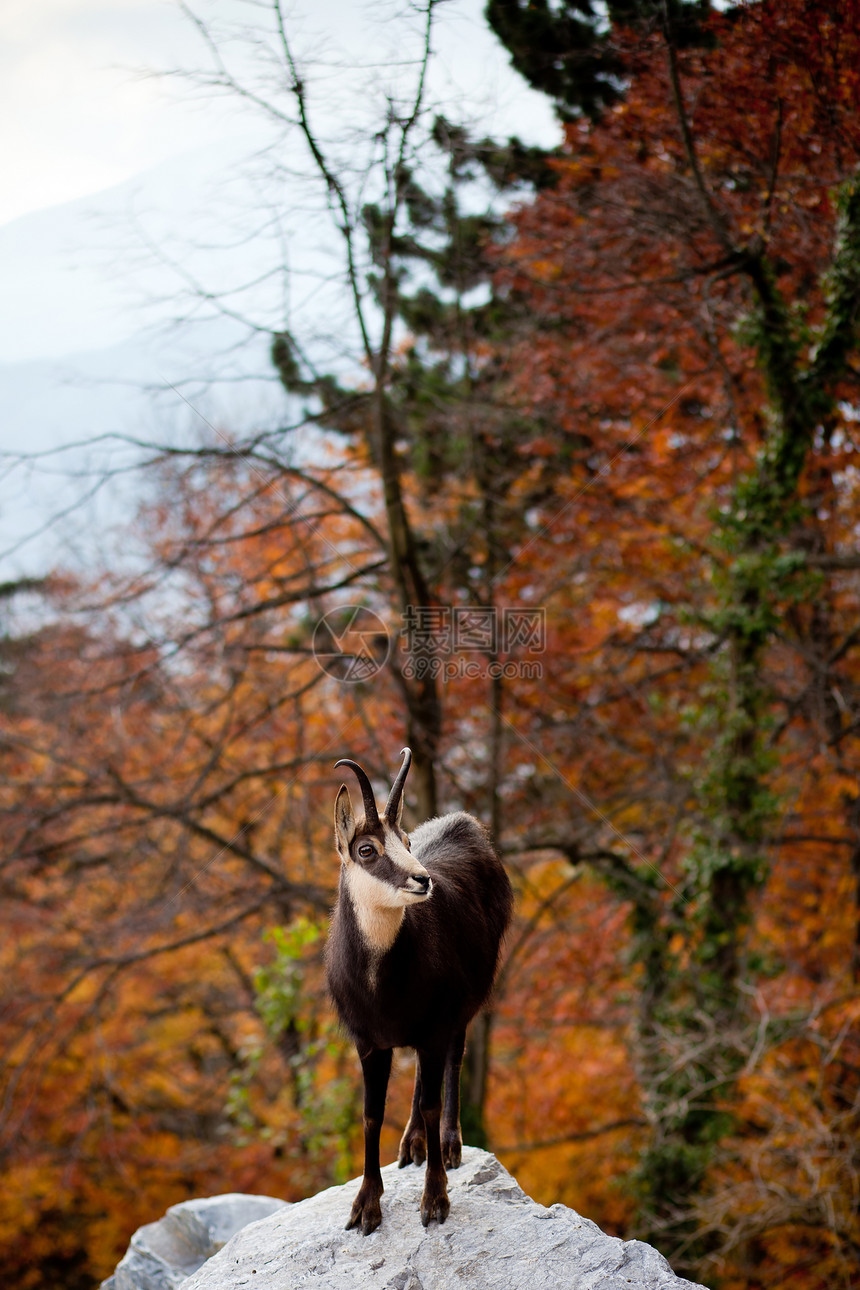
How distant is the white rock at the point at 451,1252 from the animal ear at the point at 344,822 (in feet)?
4.66

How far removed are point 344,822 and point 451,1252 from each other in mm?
1544

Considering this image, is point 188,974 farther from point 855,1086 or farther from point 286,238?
point 286,238

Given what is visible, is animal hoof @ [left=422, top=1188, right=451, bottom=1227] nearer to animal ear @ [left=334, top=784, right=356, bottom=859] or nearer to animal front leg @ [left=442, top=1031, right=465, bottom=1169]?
animal front leg @ [left=442, top=1031, right=465, bottom=1169]

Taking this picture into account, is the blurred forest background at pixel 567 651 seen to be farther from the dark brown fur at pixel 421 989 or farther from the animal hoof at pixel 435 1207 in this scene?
the animal hoof at pixel 435 1207

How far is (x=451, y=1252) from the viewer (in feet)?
10.2

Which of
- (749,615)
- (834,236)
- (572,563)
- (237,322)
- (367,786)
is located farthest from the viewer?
(572,563)

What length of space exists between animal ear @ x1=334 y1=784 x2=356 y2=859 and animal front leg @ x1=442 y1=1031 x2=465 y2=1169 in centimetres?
113

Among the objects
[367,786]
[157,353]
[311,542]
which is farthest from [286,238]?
[367,786]

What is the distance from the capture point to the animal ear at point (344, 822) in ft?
9.59

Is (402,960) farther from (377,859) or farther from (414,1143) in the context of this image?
(414,1143)

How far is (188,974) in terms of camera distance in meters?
14.7

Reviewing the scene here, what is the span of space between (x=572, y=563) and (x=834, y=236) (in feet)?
12.8

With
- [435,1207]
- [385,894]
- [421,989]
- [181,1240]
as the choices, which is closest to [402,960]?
[421,989]

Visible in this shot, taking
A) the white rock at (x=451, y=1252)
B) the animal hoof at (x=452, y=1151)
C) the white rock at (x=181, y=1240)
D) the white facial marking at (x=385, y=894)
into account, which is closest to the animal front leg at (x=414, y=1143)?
the animal hoof at (x=452, y=1151)
